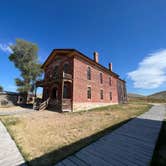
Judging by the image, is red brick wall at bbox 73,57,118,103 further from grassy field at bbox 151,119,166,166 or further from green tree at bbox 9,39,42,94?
green tree at bbox 9,39,42,94

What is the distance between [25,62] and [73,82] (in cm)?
1795

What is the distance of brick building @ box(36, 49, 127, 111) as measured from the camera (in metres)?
15.2

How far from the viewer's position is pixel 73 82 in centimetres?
1535

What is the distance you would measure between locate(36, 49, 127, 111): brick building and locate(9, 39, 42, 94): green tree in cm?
814

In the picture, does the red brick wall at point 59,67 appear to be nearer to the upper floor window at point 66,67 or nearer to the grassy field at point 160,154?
the upper floor window at point 66,67

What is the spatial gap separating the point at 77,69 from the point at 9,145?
1235cm

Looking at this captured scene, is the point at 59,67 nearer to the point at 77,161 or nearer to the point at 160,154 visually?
the point at 77,161

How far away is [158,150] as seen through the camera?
402 cm

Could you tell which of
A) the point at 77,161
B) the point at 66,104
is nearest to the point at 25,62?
the point at 66,104

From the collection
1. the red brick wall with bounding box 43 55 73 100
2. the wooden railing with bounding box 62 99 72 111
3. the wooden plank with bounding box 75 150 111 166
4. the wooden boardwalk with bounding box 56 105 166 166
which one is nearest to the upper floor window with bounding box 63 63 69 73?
the red brick wall with bounding box 43 55 73 100

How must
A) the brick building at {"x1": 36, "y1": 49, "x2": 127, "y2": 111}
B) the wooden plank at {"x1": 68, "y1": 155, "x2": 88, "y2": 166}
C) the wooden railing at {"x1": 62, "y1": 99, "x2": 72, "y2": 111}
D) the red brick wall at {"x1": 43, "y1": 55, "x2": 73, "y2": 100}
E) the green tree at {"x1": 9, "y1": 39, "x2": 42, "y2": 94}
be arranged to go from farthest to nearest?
the green tree at {"x1": 9, "y1": 39, "x2": 42, "y2": 94} → the red brick wall at {"x1": 43, "y1": 55, "x2": 73, "y2": 100} → the brick building at {"x1": 36, "y1": 49, "x2": 127, "y2": 111} → the wooden railing at {"x1": 62, "y1": 99, "x2": 72, "y2": 111} → the wooden plank at {"x1": 68, "y1": 155, "x2": 88, "y2": 166}

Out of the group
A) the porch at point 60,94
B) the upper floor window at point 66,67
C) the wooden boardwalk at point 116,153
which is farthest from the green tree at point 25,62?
the wooden boardwalk at point 116,153

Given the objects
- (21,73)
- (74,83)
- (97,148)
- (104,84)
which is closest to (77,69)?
(74,83)

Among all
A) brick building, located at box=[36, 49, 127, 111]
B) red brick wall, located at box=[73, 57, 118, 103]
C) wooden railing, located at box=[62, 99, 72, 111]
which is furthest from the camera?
red brick wall, located at box=[73, 57, 118, 103]
